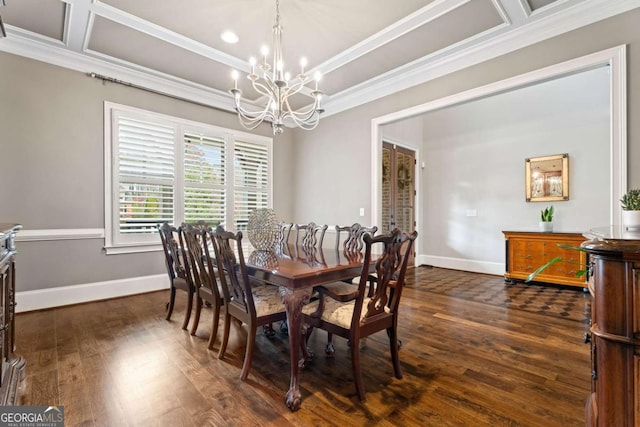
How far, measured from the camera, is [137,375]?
1914 mm

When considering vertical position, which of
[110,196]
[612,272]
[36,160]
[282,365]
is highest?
[36,160]

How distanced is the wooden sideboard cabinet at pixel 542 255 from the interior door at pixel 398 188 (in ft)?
5.54

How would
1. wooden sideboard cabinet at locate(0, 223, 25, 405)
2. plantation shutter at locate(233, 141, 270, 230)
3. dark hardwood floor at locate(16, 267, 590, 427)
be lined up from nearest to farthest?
wooden sideboard cabinet at locate(0, 223, 25, 405), dark hardwood floor at locate(16, 267, 590, 427), plantation shutter at locate(233, 141, 270, 230)

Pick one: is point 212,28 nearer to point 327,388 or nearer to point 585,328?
point 327,388

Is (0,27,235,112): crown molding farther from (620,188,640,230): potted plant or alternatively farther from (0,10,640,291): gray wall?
(620,188,640,230): potted plant

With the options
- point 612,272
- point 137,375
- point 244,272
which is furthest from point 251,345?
point 612,272

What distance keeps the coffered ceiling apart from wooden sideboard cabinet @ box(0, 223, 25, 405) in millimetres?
2218

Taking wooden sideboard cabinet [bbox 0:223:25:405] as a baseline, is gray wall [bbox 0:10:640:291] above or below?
above

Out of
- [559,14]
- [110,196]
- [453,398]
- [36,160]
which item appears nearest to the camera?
[453,398]

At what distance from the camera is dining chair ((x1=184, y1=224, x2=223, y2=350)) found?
216 cm

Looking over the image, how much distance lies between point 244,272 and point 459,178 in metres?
5.15

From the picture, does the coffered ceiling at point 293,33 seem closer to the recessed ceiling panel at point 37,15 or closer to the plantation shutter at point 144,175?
the recessed ceiling panel at point 37,15

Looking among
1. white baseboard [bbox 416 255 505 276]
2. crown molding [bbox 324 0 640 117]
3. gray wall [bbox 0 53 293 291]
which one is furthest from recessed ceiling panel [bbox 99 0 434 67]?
white baseboard [bbox 416 255 505 276]

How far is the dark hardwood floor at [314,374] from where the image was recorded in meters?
1.55
